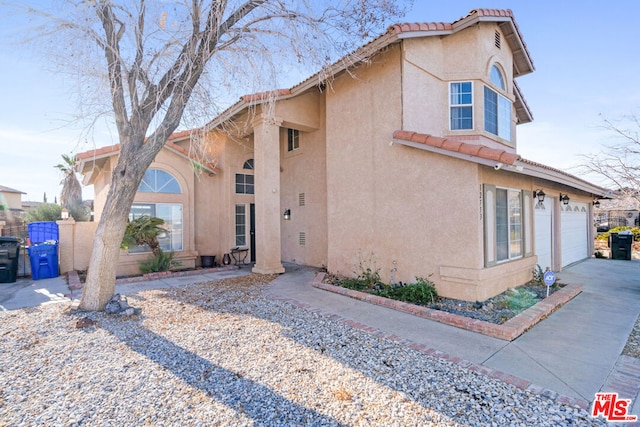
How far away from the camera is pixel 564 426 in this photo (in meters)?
3.21

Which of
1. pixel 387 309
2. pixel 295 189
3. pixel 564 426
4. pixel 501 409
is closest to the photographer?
pixel 564 426

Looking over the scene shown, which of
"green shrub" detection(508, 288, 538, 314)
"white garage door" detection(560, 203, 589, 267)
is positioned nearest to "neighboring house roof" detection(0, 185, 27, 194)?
"green shrub" detection(508, 288, 538, 314)

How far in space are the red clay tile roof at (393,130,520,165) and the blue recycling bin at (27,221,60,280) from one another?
11350 mm

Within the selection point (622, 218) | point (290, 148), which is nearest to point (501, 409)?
point (290, 148)

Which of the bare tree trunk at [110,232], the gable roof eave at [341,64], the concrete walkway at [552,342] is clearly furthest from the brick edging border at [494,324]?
the gable roof eave at [341,64]

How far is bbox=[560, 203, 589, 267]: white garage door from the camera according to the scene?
12357mm

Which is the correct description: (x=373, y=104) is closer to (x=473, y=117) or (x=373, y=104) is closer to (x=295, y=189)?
(x=473, y=117)

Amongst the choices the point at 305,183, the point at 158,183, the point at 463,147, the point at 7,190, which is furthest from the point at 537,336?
the point at 7,190

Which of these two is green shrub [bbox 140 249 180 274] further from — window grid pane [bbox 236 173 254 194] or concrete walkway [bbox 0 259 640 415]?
window grid pane [bbox 236 173 254 194]

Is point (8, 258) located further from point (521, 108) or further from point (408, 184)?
point (521, 108)

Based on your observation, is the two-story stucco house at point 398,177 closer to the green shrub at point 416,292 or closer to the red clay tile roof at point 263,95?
the red clay tile roof at point 263,95

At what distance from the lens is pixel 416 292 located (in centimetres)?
735

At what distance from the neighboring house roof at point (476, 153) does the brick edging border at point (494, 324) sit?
9.79 feet

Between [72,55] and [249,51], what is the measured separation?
369 cm
